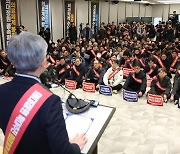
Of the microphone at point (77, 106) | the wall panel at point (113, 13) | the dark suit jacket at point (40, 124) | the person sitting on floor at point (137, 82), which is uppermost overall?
the wall panel at point (113, 13)

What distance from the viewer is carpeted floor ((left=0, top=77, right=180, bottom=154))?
3.53 meters

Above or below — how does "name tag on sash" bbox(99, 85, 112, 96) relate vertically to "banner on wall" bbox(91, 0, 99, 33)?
below

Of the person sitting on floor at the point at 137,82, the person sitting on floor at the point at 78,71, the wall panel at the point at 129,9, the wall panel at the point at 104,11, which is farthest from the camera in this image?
the wall panel at the point at 129,9

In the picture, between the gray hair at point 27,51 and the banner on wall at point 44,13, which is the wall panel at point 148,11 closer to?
the banner on wall at point 44,13

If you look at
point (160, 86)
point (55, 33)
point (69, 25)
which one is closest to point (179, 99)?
Result: point (160, 86)

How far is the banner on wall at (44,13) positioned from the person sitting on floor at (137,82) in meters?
6.94

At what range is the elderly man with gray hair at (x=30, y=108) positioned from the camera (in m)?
1.00

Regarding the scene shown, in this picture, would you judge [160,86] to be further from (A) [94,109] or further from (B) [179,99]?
(A) [94,109]

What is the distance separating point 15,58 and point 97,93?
5004 mm

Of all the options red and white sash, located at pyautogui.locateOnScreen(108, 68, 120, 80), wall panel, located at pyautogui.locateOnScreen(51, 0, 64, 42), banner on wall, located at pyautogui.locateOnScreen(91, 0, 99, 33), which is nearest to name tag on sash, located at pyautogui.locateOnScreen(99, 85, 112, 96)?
red and white sash, located at pyautogui.locateOnScreen(108, 68, 120, 80)

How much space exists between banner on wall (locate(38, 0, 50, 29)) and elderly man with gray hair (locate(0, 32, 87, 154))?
1084 centimetres

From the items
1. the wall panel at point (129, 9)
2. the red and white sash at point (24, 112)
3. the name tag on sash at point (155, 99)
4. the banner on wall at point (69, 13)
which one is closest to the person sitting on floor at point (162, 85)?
the name tag on sash at point (155, 99)

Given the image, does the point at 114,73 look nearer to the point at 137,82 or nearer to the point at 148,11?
the point at 137,82

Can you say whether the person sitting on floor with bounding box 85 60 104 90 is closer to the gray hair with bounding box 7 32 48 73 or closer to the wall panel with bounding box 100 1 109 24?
the gray hair with bounding box 7 32 48 73
